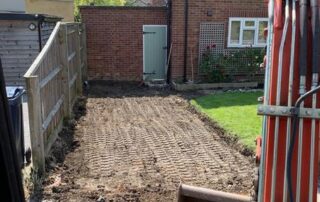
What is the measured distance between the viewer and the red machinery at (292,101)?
6.82 feet

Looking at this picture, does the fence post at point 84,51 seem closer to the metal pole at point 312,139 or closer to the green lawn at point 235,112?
the green lawn at point 235,112

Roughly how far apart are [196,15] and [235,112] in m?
5.73

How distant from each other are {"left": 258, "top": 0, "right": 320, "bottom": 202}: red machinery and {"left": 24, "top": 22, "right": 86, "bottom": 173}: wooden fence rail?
390 cm

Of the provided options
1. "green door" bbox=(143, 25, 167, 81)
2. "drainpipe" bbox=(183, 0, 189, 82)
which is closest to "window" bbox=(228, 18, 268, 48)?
"drainpipe" bbox=(183, 0, 189, 82)

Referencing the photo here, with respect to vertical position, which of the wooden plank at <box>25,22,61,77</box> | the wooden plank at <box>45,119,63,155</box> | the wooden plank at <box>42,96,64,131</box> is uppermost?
the wooden plank at <box>25,22,61,77</box>

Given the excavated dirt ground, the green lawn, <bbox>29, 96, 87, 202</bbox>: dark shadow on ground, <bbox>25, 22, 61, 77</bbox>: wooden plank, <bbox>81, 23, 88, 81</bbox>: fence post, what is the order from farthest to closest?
1. <bbox>81, 23, 88, 81</bbox>: fence post
2. the green lawn
3. <bbox>25, 22, 61, 77</bbox>: wooden plank
4. the excavated dirt ground
5. <bbox>29, 96, 87, 202</bbox>: dark shadow on ground

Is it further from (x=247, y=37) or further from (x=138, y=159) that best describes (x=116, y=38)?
(x=138, y=159)

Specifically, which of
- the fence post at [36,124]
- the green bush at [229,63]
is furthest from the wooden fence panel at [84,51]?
the fence post at [36,124]

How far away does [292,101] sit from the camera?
6.98 feet

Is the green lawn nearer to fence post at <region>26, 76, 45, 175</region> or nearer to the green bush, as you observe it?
the green bush

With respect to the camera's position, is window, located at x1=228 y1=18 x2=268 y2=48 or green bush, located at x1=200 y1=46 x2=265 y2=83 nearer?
green bush, located at x1=200 y1=46 x2=265 y2=83

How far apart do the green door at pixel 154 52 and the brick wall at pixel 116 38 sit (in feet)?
0.54

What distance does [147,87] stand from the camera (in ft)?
48.3

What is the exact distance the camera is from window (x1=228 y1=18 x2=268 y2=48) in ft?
49.1
